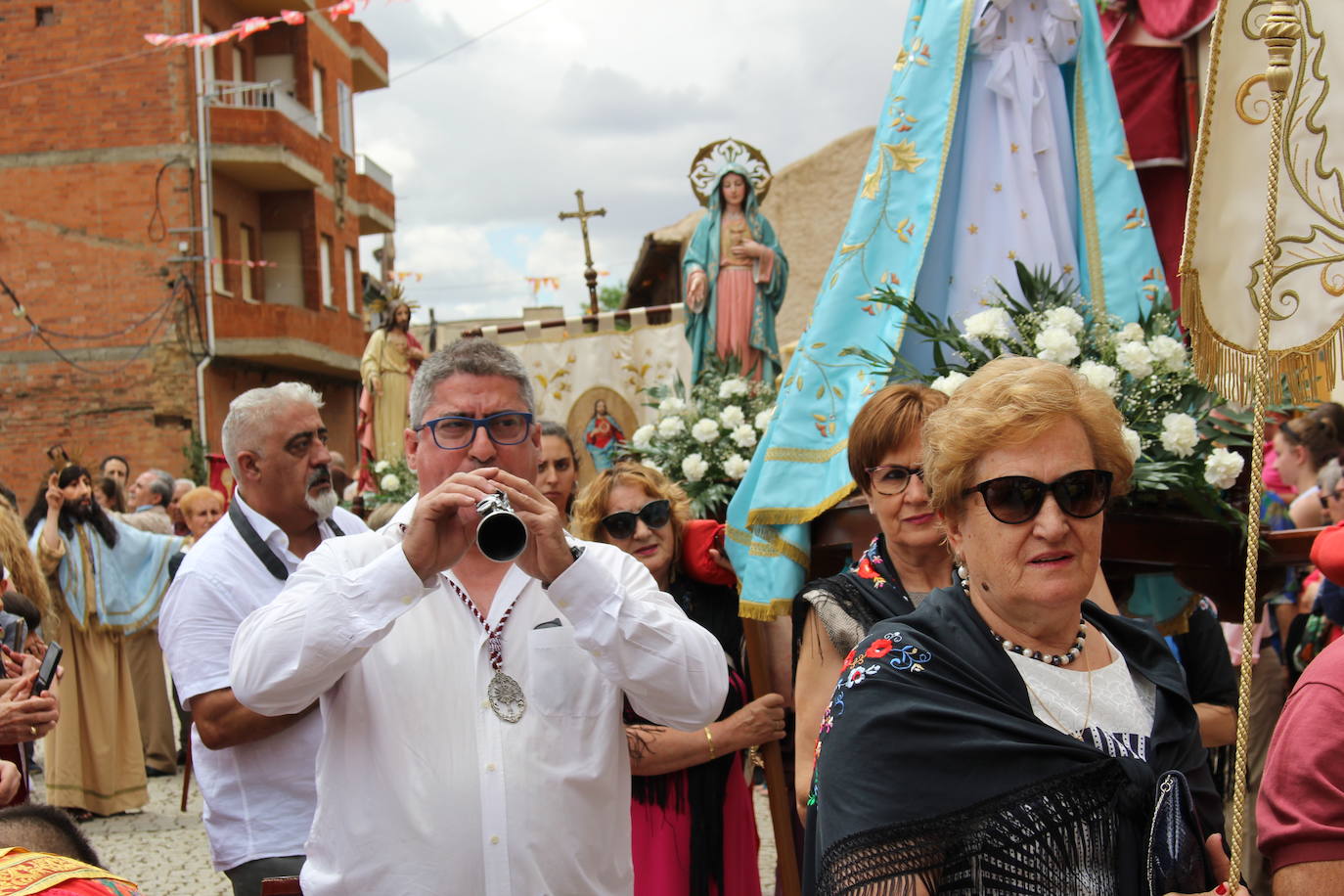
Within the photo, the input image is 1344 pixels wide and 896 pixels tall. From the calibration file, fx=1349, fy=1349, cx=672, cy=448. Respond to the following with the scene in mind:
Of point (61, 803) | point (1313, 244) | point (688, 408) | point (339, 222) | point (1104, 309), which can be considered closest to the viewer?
point (1313, 244)

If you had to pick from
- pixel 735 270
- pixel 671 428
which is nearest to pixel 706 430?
pixel 671 428

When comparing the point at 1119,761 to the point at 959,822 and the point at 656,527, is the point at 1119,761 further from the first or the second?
the point at 656,527

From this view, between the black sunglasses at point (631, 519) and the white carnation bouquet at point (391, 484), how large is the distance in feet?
20.9

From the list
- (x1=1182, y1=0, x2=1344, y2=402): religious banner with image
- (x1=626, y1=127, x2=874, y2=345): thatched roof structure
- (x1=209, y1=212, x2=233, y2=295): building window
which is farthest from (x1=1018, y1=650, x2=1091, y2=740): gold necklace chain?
(x1=209, y1=212, x2=233, y2=295): building window

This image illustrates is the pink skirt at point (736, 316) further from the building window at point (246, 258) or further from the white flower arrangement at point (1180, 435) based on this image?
the building window at point (246, 258)

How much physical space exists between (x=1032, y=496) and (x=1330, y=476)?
4384 millimetres

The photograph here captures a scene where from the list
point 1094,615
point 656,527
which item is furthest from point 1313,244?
point 656,527

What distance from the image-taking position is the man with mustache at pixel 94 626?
836cm

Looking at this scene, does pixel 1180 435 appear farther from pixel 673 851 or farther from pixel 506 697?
pixel 506 697

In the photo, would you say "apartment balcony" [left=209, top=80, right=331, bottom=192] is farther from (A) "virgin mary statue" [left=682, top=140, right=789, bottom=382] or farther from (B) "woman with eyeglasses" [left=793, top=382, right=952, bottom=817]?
(B) "woman with eyeglasses" [left=793, top=382, right=952, bottom=817]

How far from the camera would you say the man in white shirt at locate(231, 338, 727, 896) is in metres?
2.64

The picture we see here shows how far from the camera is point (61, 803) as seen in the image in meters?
8.35

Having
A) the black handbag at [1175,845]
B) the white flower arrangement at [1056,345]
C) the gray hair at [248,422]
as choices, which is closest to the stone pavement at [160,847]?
the gray hair at [248,422]

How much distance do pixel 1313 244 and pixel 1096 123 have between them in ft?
5.82
